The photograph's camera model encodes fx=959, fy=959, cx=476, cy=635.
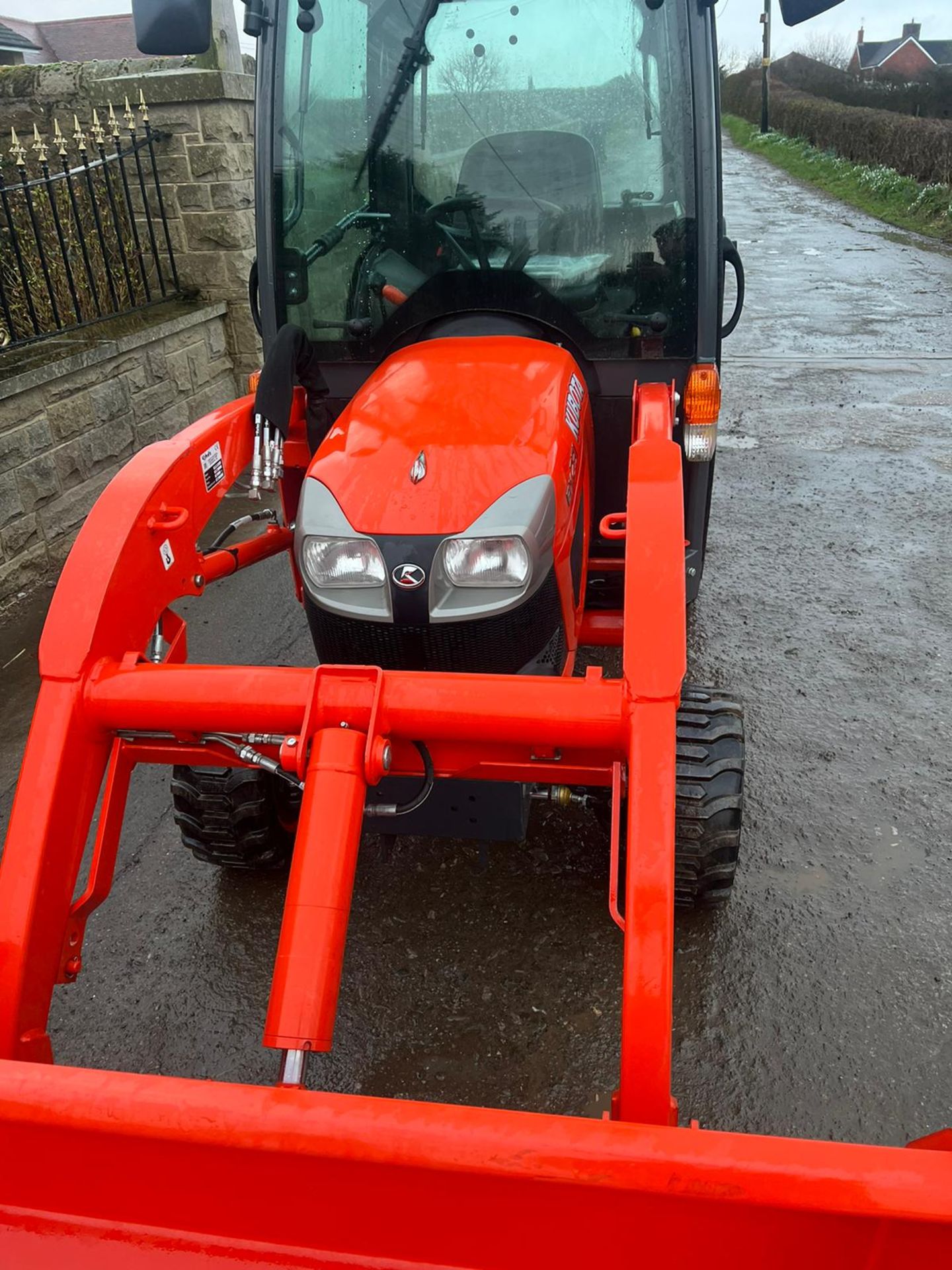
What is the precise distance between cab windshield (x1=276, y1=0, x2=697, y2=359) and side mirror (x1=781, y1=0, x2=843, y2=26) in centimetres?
30

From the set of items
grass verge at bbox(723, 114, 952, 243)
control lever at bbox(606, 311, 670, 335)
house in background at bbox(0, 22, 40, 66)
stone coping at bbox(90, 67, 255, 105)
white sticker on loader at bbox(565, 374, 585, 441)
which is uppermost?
house in background at bbox(0, 22, 40, 66)

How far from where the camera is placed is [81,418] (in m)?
4.98

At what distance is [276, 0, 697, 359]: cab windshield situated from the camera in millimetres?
2768

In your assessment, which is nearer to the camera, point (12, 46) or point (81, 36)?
point (12, 46)

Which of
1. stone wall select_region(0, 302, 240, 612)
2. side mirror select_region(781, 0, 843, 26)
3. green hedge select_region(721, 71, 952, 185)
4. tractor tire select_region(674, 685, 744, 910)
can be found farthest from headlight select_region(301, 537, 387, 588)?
green hedge select_region(721, 71, 952, 185)

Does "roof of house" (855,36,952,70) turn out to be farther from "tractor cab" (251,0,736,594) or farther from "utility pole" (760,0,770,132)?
"tractor cab" (251,0,736,594)

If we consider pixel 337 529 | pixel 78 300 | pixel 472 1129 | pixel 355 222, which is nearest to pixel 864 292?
pixel 78 300

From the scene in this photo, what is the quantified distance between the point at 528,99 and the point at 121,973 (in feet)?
9.04

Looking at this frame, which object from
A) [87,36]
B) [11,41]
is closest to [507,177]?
[11,41]

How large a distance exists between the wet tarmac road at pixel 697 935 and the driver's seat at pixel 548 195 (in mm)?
1772

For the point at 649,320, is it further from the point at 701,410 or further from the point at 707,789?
the point at 707,789

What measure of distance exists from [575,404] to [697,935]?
1.50 m

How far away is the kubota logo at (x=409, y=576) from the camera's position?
2.06 meters

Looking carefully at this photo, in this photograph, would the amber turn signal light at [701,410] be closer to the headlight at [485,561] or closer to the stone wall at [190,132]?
the headlight at [485,561]
